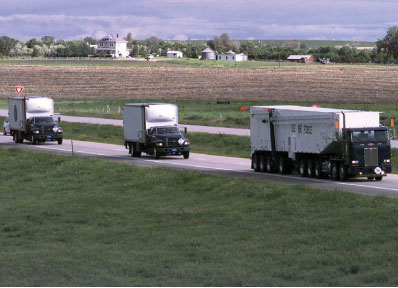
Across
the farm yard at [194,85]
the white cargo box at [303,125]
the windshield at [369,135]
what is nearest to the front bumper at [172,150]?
the white cargo box at [303,125]

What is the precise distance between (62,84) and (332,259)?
118824mm

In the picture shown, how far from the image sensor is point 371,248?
61.9 ft

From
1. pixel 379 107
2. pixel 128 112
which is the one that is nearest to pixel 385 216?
pixel 128 112

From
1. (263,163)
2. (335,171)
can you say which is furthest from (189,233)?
(263,163)

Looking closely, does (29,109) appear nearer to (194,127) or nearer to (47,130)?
(47,130)

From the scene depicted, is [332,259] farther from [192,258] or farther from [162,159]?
[162,159]

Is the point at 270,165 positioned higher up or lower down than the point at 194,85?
lower down

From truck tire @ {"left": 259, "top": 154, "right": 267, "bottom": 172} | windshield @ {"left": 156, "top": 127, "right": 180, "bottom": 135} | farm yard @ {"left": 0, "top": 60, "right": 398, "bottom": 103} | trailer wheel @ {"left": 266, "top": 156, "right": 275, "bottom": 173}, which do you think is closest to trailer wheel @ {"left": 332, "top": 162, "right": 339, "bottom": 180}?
trailer wheel @ {"left": 266, "top": 156, "right": 275, "bottom": 173}

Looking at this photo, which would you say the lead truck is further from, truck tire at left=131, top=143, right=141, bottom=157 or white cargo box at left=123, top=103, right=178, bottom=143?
truck tire at left=131, top=143, right=141, bottom=157

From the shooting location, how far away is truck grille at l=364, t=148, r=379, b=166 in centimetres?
3192

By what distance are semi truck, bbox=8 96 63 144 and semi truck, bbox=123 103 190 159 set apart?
32.4ft

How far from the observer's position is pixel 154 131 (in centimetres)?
4444

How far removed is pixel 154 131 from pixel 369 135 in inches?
596

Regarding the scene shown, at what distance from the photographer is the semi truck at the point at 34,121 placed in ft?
181
